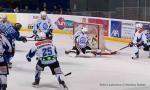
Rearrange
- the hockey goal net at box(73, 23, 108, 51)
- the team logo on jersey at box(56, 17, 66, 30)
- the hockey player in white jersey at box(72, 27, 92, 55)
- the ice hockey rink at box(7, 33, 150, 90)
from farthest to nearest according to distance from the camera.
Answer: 1. the team logo on jersey at box(56, 17, 66, 30)
2. the hockey goal net at box(73, 23, 108, 51)
3. the hockey player in white jersey at box(72, 27, 92, 55)
4. the ice hockey rink at box(7, 33, 150, 90)

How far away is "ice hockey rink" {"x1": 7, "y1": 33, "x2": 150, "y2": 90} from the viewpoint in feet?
35.7

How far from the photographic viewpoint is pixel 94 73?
42.1ft

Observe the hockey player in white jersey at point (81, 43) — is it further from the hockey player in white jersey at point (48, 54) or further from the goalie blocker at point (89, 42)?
the hockey player in white jersey at point (48, 54)

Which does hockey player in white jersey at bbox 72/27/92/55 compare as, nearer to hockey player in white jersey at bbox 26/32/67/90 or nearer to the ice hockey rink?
the ice hockey rink

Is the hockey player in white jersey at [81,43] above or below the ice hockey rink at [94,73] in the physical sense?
above

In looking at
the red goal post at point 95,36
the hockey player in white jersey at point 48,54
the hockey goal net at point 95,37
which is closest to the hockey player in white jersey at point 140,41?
the hockey goal net at point 95,37

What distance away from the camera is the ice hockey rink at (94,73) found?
1088cm

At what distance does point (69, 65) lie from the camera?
14414 millimetres

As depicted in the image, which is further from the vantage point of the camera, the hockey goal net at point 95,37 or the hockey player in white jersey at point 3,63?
the hockey goal net at point 95,37

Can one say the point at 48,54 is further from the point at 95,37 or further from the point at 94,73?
the point at 95,37

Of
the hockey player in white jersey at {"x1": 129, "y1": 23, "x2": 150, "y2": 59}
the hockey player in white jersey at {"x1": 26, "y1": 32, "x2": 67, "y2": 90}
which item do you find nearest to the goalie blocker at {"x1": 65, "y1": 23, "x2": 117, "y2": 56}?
the hockey player in white jersey at {"x1": 129, "y1": 23, "x2": 150, "y2": 59}

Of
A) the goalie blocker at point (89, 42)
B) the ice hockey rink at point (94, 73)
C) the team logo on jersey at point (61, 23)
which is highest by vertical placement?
the team logo on jersey at point (61, 23)

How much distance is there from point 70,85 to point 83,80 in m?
0.73

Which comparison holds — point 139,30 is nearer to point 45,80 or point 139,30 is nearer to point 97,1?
point 45,80
